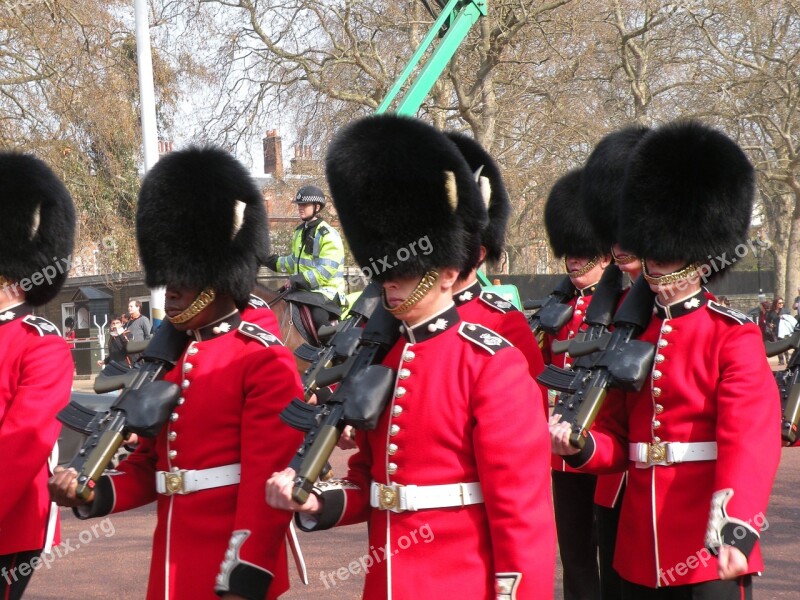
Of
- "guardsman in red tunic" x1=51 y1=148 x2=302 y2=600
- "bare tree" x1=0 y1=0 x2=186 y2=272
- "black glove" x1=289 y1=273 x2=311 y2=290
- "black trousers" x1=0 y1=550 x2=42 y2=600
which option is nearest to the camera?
"guardsman in red tunic" x1=51 y1=148 x2=302 y2=600

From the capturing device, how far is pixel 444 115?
19.0 metres

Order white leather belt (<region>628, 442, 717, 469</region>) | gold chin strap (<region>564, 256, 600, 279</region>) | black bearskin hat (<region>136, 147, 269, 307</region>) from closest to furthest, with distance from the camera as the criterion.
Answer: white leather belt (<region>628, 442, 717, 469</region>) < black bearskin hat (<region>136, 147, 269, 307</region>) < gold chin strap (<region>564, 256, 600, 279</region>)

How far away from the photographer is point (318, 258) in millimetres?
9047

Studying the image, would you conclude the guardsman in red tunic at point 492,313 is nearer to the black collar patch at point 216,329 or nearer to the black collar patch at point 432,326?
the black collar patch at point 216,329

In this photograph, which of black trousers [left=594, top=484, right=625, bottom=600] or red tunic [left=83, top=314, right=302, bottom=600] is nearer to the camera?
red tunic [left=83, top=314, right=302, bottom=600]

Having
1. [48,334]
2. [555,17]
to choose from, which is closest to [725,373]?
[48,334]

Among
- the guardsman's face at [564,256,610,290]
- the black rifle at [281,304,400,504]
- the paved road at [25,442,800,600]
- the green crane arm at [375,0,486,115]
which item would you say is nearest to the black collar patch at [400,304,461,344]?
the black rifle at [281,304,400,504]

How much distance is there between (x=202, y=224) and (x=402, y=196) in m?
0.82

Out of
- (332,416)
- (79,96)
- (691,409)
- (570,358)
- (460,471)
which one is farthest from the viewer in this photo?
(79,96)

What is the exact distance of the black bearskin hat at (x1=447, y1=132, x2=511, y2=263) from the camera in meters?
4.78

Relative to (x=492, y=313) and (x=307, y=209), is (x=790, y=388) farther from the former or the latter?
(x=307, y=209)

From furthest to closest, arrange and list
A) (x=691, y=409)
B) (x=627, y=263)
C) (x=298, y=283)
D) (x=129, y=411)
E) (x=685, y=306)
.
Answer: (x=298, y=283) < (x=627, y=263) < (x=685, y=306) < (x=691, y=409) < (x=129, y=411)

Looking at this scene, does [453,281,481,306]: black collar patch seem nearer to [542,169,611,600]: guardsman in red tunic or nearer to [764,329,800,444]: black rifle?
[542,169,611,600]: guardsman in red tunic

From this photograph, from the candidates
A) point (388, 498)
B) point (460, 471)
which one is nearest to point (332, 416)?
point (388, 498)
